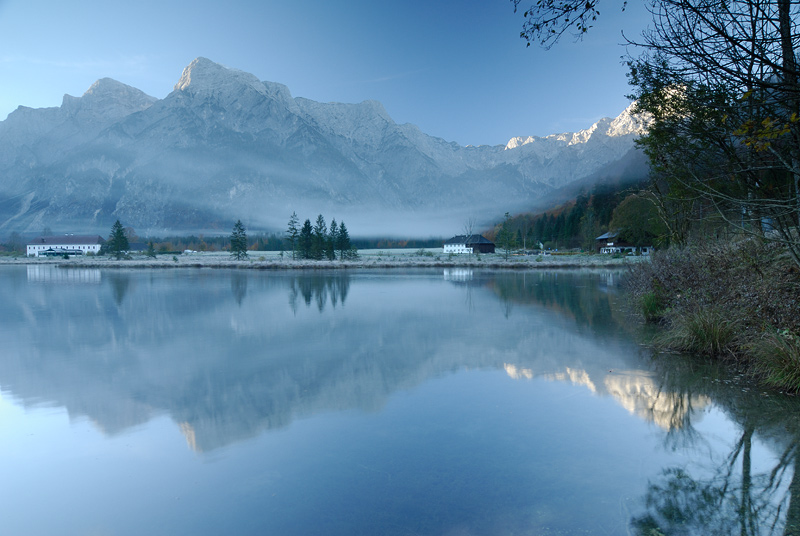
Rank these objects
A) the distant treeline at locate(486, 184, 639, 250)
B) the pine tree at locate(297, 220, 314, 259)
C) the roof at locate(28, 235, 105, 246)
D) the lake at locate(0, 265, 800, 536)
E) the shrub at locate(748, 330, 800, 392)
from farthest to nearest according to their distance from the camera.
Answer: the roof at locate(28, 235, 105, 246) → the distant treeline at locate(486, 184, 639, 250) → the pine tree at locate(297, 220, 314, 259) → the shrub at locate(748, 330, 800, 392) → the lake at locate(0, 265, 800, 536)

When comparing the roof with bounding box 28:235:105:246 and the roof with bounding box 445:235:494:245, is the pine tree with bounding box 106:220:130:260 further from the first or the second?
the roof with bounding box 445:235:494:245

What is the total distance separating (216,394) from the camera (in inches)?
257

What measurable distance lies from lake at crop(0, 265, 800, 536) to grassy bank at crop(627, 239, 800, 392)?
53 centimetres

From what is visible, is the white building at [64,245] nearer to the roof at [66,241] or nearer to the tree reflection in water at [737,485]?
the roof at [66,241]

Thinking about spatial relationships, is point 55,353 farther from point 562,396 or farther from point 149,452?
point 562,396

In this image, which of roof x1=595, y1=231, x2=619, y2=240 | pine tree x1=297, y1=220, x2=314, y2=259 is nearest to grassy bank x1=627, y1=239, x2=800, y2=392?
pine tree x1=297, y1=220, x2=314, y2=259

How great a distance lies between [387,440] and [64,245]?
457 feet

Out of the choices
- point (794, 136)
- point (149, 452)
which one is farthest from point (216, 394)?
point (794, 136)

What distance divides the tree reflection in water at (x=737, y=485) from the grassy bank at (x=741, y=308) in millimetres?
727

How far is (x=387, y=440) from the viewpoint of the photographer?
192 inches

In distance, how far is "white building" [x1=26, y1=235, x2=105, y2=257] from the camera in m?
110

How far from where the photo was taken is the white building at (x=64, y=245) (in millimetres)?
110438

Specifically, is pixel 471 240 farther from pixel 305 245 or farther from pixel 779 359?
pixel 779 359

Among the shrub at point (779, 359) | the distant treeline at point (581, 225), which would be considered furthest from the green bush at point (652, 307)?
the distant treeline at point (581, 225)
